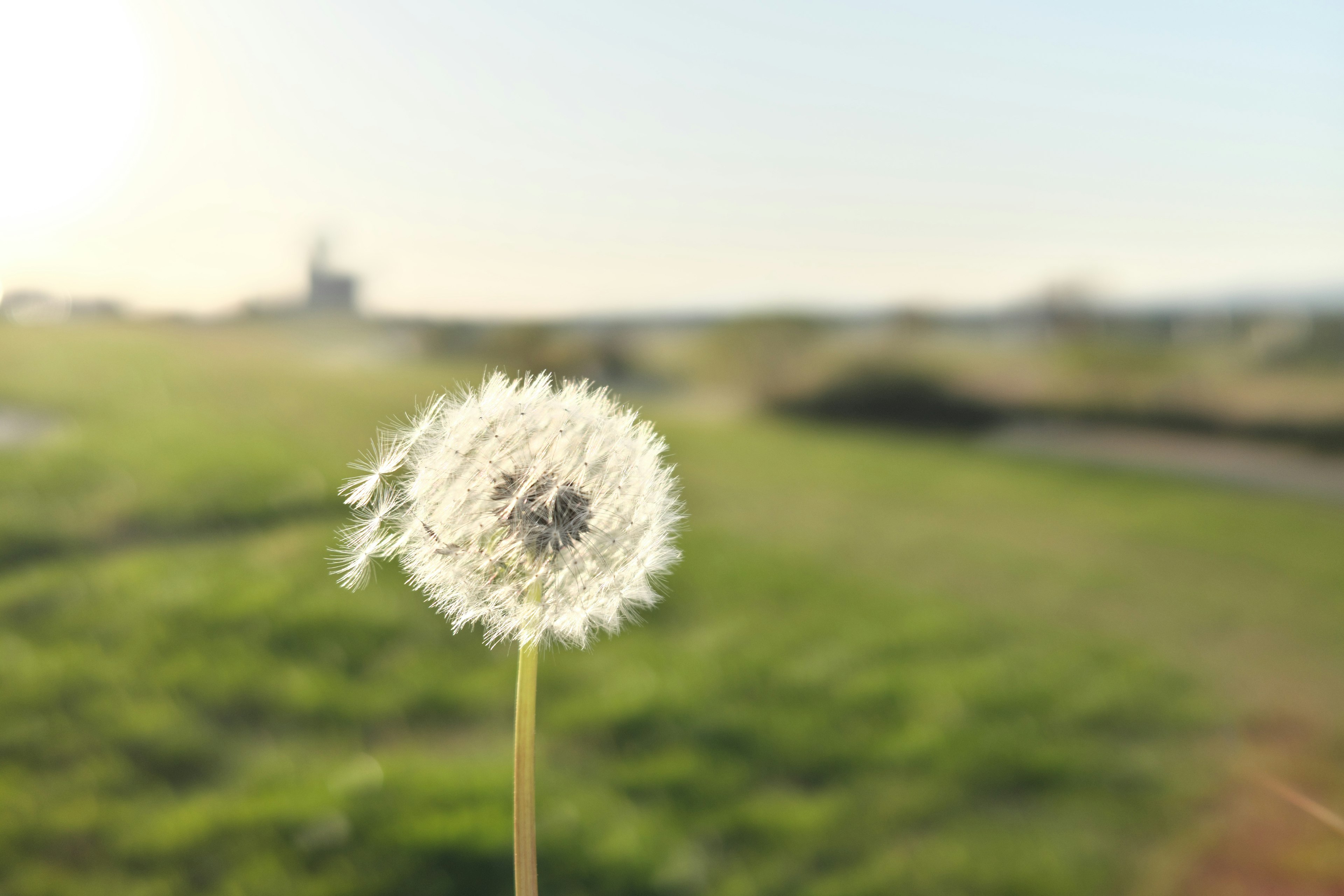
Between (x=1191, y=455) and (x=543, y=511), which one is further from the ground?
(x=1191, y=455)

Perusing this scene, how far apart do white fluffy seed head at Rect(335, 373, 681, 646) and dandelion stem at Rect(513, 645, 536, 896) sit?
201 mm

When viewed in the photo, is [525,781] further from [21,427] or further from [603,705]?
[21,427]

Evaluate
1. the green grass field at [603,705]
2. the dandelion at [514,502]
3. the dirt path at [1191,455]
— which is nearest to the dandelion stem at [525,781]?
the dandelion at [514,502]

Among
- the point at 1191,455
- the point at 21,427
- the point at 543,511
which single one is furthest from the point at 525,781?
the point at 1191,455

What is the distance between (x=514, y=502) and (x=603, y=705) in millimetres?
2864

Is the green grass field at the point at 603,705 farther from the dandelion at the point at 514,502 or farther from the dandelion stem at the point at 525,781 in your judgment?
the dandelion stem at the point at 525,781

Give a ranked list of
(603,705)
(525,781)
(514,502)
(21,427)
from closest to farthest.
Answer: (525,781) < (514,502) < (603,705) < (21,427)

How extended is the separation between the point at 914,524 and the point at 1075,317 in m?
3.18

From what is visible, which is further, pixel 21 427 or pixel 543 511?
pixel 21 427

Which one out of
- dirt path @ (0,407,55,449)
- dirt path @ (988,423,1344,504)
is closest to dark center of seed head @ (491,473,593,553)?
dirt path @ (0,407,55,449)

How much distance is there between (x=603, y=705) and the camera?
11.5 feet

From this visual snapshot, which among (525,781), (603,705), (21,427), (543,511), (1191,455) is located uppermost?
(1191,455)

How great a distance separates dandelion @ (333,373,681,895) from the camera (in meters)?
0.80

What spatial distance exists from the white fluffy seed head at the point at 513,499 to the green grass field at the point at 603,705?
0.43 ft
